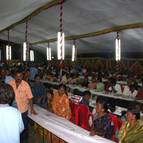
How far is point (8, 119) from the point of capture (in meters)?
3.85

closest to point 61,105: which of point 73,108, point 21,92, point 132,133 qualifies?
point 73,108

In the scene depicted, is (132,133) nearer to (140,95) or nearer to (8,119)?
(8,119)

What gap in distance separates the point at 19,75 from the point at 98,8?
161 inches

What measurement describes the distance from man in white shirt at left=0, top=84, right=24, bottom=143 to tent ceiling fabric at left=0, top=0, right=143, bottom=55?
4.72m

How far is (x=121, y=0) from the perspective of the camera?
28.0 feet

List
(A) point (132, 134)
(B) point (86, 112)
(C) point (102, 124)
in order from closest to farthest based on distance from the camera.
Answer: (A) point (132, 134) → (C) point (102, 124) → (B) point (86, 112)

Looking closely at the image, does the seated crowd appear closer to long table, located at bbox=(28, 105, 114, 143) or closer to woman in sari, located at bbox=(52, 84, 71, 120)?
woman in sari, located at bbox=(52, 84, 71, 120)

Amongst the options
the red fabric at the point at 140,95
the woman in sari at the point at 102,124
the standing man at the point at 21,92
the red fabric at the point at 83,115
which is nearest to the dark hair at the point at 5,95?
the woman in sari at the point at 102,124

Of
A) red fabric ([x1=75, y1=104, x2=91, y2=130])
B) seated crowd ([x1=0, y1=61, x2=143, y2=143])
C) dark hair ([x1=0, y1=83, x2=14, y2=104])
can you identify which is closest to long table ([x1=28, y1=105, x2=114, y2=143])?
seated crowd ([x1=0, y1=61, x2=143, y2=143])

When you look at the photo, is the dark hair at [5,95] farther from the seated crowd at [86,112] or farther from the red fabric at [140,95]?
the red fabric at [140,95]

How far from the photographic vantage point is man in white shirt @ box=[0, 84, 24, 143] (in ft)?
12.6

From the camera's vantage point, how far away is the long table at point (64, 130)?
5.55 metres

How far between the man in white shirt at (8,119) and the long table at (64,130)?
69.8 inches

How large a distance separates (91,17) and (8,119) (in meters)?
7.94
